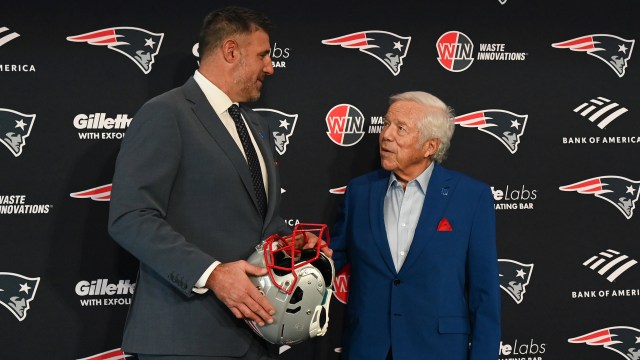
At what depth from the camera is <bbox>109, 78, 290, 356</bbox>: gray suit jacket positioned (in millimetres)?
2504

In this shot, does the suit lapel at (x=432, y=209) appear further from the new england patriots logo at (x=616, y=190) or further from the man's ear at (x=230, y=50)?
the new england patriots logo at (x=616, y=190)

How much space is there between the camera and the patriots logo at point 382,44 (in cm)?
395

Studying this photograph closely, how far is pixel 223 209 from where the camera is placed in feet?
8.89

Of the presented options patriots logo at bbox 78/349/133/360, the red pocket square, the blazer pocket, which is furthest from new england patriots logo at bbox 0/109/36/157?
the blazer pocket

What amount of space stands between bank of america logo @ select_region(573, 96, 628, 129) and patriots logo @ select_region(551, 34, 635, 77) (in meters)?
0.19

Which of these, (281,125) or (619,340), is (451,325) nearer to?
(281,125)

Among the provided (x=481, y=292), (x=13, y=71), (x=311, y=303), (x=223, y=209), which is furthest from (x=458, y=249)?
(x=13, y=71)

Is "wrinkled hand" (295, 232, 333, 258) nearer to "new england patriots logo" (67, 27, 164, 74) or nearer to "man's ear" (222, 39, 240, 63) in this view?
"man's ear" (222, 39, 240, 63)

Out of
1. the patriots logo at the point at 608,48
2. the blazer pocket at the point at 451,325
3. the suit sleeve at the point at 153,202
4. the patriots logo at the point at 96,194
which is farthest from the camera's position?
the patriots logo at the point at 608,48

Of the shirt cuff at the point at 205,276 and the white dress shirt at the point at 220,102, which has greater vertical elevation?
the white dress shirt at the point at 220,102

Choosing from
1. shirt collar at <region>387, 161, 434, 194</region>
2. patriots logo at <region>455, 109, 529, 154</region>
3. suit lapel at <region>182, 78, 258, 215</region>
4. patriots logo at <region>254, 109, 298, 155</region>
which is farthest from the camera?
patriots logo at <region>455, 109, 529, 154</region>

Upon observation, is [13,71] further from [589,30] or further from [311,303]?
[589,30]

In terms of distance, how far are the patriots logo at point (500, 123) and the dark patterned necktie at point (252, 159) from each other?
5.17 feet

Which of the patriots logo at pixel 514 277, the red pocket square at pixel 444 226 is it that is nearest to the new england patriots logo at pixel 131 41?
the red pocket square at pixel 444 226
